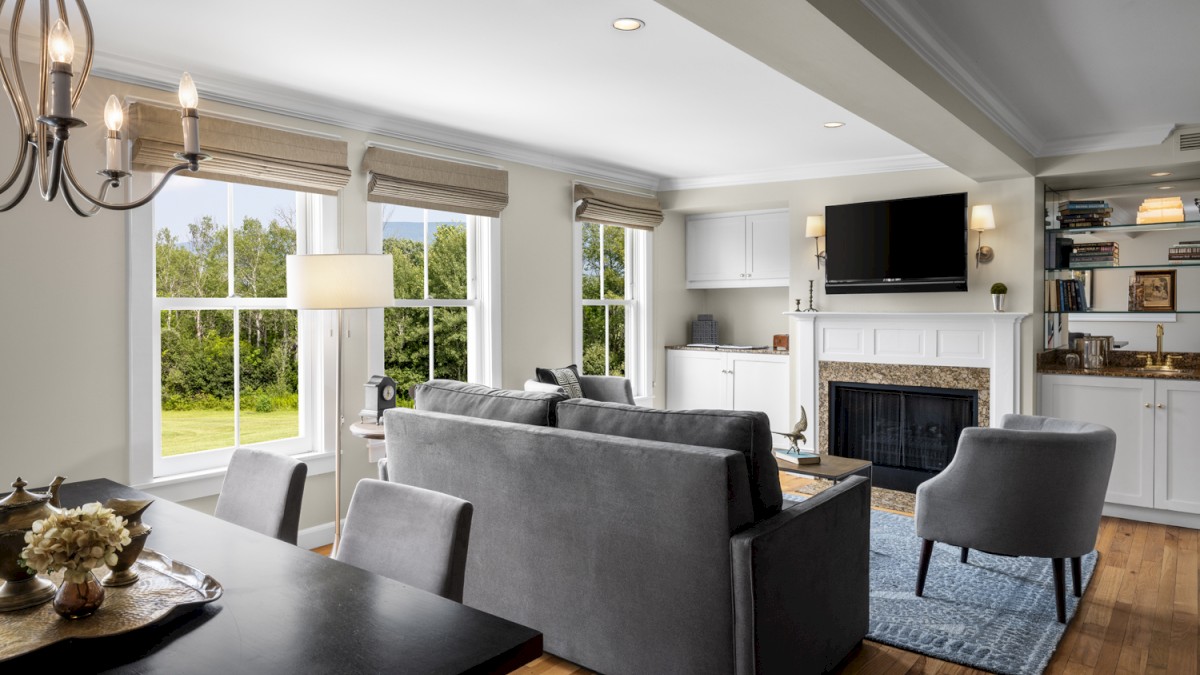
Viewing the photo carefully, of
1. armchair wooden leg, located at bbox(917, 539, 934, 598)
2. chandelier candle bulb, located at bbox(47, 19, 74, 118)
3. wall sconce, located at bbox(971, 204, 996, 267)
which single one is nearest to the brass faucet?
wall sconce, located at bbox(971, 204, 996, 267)

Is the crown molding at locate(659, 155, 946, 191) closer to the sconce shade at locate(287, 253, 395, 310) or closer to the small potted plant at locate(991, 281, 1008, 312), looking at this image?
the small potted plant at locate(991, 281, 1008, 312)

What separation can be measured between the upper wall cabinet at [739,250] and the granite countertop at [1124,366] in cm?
196

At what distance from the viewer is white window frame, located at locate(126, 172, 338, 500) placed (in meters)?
3.46

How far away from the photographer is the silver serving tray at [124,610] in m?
1.28

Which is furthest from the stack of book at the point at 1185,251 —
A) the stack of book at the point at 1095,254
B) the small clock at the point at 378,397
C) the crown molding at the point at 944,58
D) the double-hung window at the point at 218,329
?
the double-hung window at the point at 218,329

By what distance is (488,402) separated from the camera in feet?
9.90

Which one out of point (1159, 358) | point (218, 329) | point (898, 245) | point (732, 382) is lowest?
point (732, 382)

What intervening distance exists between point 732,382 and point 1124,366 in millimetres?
2724

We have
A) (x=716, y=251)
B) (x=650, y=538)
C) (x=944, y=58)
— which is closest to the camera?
(x=650, y=538)

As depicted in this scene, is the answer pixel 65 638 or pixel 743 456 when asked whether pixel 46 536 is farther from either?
pixel 743 456

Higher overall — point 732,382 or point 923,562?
point 732,382

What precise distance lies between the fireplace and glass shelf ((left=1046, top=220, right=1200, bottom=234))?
49.6 inches

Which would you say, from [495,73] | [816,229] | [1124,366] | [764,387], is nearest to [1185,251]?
[1124,366]

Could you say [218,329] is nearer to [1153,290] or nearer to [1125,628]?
[1125,628]
